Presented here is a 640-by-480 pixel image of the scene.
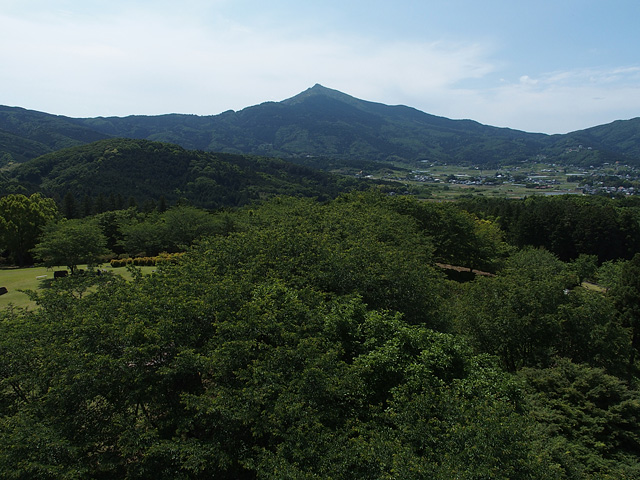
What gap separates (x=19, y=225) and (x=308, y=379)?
166 ft

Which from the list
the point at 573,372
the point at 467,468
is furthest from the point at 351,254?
the point at 467,468

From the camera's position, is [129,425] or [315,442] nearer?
[315,442]

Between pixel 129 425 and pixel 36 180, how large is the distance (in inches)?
5944

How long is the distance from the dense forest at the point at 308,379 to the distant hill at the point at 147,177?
10980 centimetres

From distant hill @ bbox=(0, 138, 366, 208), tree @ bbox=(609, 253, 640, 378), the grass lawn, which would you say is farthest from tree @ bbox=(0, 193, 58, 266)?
distant hill @ bbox=(0, 138, 366, 208)

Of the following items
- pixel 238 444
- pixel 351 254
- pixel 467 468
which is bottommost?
pixel 238 444

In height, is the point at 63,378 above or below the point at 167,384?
above

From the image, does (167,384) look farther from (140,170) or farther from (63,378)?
(140,170)

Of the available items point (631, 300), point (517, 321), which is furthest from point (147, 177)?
point (631, 300)

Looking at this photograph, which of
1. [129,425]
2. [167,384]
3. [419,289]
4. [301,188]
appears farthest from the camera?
[301,188]

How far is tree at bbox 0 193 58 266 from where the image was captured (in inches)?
1658

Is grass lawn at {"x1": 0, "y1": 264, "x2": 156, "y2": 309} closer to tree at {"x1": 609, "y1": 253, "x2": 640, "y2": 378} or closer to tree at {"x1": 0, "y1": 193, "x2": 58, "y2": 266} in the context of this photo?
tree at {"x1": 0, "y1": 193, "x2": 58, "y2": 266}

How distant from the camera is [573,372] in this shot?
500 inches

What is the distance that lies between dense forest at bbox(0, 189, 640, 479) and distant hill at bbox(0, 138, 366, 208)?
109801mm
